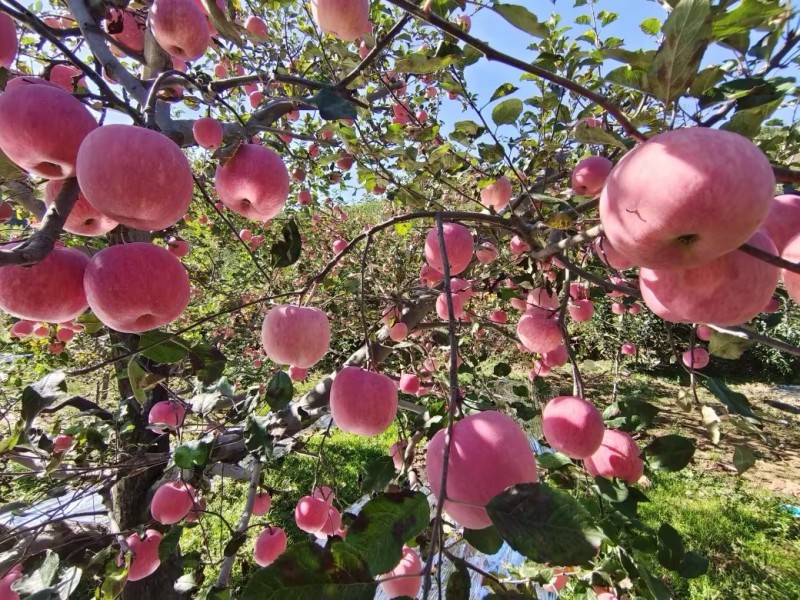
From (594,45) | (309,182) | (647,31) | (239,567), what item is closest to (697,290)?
(647,31)

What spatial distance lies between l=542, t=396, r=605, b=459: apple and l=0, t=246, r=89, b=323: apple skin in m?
1.11

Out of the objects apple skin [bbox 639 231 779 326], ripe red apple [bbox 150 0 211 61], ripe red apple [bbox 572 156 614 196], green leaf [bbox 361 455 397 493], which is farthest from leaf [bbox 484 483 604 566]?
ripe red apple [bbox 150 0 211 61]

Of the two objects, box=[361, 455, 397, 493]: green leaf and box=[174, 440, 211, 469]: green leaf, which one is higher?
box=[361, 455, 397, 493]: green leaf

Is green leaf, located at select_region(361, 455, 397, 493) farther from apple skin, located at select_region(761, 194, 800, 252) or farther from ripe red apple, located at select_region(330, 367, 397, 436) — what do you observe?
apple skin, located at select_region(761, 194, 800, 252)

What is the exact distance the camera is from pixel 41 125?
751mm

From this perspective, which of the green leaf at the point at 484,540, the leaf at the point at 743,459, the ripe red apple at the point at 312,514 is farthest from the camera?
the ripe red apple at the point at 312,514

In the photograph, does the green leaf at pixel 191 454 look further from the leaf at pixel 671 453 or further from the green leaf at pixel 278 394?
the leaf at pixel 671 453

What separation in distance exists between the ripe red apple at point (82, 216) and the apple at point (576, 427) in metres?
1.11

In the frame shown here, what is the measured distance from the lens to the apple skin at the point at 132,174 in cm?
70

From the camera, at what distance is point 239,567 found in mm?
A: 3014

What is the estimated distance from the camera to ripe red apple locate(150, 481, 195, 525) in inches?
64.6

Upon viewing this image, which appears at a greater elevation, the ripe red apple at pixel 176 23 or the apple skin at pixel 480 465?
the ripe red apple at pixel 176 23

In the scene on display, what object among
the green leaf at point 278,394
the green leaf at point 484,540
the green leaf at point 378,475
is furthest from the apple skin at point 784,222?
the green leaf at point 278,394

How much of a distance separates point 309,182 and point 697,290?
4.09m
